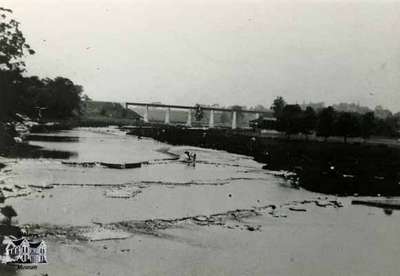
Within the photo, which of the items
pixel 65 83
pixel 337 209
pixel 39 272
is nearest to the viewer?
pixel 39 272

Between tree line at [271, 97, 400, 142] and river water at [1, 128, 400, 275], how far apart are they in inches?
984

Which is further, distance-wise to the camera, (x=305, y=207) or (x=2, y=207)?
(x=305, y=207)

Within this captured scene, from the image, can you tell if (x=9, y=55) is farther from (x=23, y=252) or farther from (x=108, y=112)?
(x=108, y=112)

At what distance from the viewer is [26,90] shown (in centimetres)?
3372

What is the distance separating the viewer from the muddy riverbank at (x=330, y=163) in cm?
2277

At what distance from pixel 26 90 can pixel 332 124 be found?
26269 millimetres

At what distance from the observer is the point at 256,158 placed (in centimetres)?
3625

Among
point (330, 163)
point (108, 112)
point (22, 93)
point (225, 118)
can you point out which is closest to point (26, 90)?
point (22, 93)

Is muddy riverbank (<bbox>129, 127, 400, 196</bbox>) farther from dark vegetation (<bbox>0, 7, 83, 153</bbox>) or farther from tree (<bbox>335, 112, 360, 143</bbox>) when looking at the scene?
dark vegetation (<bbox>0, 7, 83, 153</bbox>)

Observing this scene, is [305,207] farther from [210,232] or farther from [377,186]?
[377,186]

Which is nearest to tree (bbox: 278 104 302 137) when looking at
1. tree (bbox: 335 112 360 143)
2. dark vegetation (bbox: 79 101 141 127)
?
tree (bbox: 335 112 360 143)

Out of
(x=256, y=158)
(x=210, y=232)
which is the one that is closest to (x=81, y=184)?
(x=210, y=232)

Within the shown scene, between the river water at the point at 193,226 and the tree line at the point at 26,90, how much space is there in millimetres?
3491

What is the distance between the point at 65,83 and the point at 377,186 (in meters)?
48.9
